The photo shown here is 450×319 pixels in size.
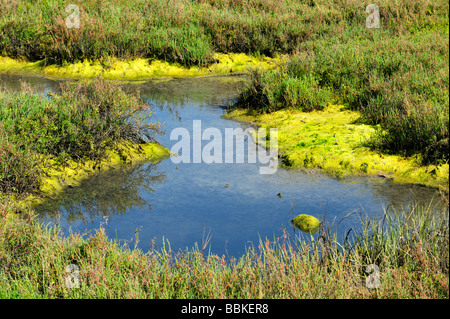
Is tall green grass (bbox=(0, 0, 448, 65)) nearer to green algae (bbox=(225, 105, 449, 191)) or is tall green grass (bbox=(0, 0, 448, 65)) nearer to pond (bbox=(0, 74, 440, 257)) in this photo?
green algae (bbox=(225, 105, 449, 191))

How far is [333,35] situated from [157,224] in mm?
11365

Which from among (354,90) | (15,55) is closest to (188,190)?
(354,90)

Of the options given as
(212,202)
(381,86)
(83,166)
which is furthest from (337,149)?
(83,166)

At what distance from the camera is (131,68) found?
16359mm

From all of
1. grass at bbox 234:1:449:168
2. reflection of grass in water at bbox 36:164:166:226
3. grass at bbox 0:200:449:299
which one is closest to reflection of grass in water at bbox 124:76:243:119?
grass at bbox 234:1:449:168

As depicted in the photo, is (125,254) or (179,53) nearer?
(125,254)

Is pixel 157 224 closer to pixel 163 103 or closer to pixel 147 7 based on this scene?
pixel 163 103

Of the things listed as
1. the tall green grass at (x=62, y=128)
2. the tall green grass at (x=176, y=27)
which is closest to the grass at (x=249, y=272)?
the tall green grass at (x=62, y=128)

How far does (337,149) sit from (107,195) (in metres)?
3.60

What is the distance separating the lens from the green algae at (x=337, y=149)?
8250 millimetres

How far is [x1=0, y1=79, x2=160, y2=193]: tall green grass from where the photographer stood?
7.62 metres

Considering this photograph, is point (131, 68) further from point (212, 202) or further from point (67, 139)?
point (212, 202)

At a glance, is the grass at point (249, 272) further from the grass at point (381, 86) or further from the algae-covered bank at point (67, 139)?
the grass at point (381, 86)

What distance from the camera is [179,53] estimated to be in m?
16.5
